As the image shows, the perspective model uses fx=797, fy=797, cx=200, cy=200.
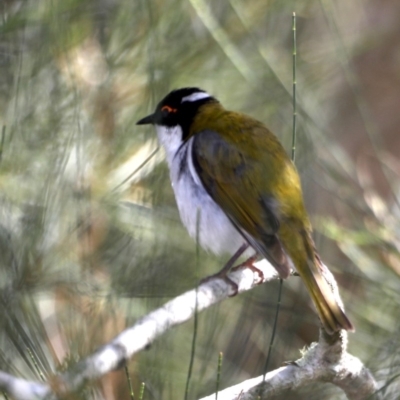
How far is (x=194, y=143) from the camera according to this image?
371 centimetres

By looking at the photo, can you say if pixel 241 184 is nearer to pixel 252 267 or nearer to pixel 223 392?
pixel 252 267

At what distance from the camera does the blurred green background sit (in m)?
2.98

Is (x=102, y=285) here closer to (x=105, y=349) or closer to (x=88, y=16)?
(x=88, y=16)

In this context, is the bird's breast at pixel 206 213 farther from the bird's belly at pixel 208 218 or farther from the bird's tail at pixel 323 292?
the bird's tail at pixel 323 292

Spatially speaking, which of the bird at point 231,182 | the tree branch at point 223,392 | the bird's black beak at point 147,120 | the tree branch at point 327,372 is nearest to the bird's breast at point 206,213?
the bird at point 231,182

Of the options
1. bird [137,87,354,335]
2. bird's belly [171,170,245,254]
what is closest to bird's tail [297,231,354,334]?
bird [137,87,354,335]

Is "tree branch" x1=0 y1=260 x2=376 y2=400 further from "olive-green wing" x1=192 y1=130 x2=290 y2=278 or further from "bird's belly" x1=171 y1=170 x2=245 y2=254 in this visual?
"bird's belly" x1=171 y1=170 x2=245 y2=254

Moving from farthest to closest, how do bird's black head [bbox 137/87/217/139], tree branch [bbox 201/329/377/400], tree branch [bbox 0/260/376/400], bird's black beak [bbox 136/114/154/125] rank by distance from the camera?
bird's black head [bbox 137/87/217/139] → bird's black beak [bbox 136/114/154/125] → tree branch [bbox 201/329/377/400] → tree branch [bbox 0/260/376/400]

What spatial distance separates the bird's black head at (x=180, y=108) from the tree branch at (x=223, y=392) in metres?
0.92

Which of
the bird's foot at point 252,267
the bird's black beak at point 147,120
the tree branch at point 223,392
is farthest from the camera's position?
the bird's black beak at point 147,120

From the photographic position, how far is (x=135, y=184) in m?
3.64

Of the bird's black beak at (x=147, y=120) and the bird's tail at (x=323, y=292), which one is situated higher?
the bird's black beak at (x=147, y=120)

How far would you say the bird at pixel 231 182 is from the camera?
327 centimetres

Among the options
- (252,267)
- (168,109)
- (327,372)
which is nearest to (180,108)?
(168,109)
